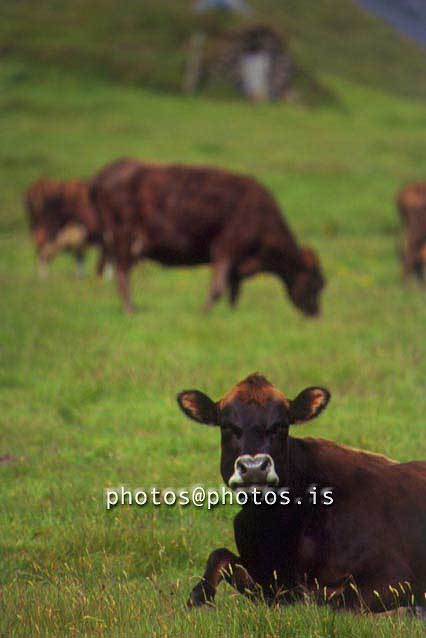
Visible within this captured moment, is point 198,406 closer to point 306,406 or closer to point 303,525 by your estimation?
point 306,406

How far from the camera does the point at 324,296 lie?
16.1m

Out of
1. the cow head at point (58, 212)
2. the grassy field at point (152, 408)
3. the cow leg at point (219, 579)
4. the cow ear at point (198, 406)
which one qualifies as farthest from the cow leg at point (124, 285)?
the cow leg at point (219, 579)

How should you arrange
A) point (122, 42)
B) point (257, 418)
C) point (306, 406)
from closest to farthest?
point (257, 418) → point (306, 406) → point (122, 42)

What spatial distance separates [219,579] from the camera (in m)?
4.79

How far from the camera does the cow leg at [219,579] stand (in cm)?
474

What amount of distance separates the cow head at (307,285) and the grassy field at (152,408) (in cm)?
34

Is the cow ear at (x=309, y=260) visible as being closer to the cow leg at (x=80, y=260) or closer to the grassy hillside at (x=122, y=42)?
the cow leg at (x=80, y=260)

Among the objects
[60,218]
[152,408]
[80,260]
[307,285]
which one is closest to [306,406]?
[152,408]

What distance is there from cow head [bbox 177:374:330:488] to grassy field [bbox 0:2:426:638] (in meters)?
0.55

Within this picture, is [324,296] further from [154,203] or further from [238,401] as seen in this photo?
[238,401]

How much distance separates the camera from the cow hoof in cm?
472

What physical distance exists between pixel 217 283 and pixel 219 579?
10.1 m

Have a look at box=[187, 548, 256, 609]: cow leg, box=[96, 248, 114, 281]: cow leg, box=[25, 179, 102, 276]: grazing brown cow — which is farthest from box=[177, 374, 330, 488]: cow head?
box=[25, 179, 102, 276]: grazing brown cow

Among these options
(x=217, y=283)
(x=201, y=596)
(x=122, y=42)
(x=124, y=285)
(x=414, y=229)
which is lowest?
(x=122, y=42)
